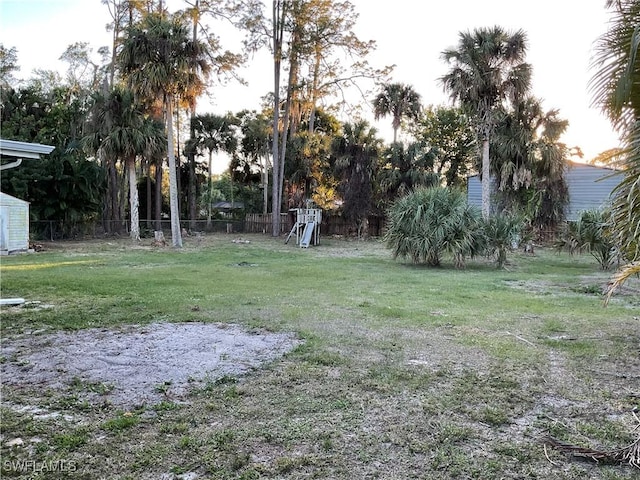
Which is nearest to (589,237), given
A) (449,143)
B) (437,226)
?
(437,226)

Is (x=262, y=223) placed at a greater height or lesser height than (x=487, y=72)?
lesser

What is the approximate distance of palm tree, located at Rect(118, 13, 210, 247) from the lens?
1709 centimetres

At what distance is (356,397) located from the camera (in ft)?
10.2

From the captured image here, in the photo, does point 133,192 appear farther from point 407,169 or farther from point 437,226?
point 437,226

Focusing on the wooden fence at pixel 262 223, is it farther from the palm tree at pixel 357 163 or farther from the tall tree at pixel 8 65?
the tall tree at pixel 8 65

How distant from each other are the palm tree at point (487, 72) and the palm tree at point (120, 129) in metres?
12.3

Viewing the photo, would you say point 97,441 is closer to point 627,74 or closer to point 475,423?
point 475,423

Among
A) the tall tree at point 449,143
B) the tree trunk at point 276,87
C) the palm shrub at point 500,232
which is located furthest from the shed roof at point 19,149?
the tall tree at point 449,143

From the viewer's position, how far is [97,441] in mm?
2379

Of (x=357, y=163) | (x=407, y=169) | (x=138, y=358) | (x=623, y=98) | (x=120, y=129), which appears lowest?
(x=138, y=358)

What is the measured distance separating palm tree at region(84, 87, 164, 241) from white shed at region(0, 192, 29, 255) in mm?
4602

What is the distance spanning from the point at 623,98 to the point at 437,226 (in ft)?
31.3

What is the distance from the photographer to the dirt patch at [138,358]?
10.6ft

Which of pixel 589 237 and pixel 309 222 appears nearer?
pixel 589 237
